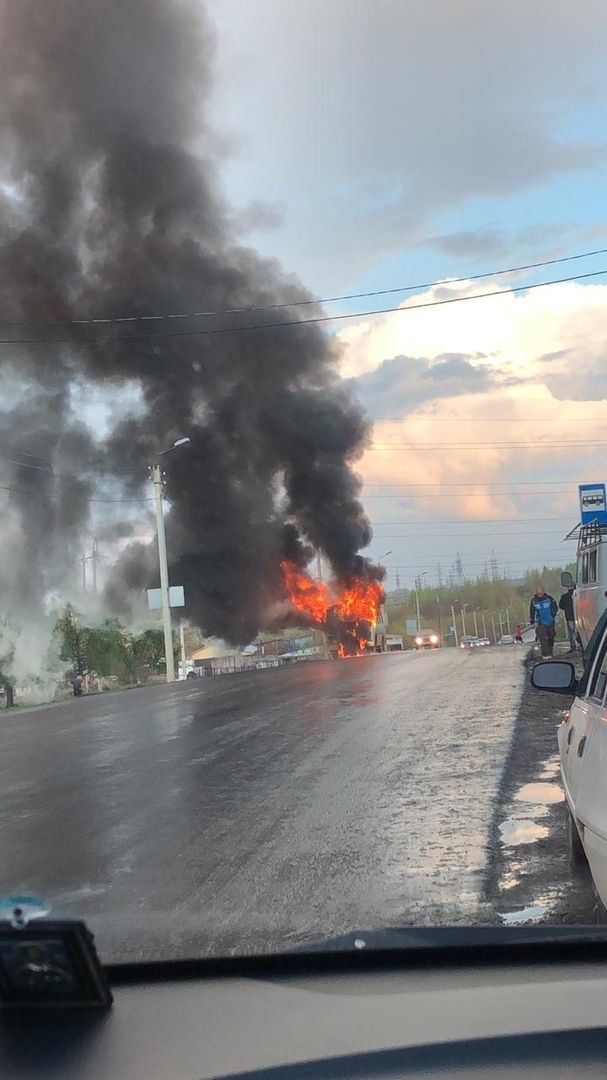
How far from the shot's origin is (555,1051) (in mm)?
1890

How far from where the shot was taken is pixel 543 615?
1939 cm

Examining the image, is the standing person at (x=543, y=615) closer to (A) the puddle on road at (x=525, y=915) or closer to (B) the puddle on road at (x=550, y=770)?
(B) the puddle on road at (x=550, y=770)

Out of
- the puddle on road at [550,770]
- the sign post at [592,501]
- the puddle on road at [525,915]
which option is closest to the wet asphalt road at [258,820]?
the puddle on road at [525,915]

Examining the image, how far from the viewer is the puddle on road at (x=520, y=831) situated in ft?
19.7

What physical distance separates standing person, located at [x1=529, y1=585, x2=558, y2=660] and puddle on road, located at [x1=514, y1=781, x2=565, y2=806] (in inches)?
462

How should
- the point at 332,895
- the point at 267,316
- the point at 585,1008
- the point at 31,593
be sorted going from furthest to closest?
the point at 31,593 → the point at 267,316 → the point at 332,895 → the point at 585,1008

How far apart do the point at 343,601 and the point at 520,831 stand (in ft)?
155

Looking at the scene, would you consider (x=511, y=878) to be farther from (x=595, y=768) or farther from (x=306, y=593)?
(x=306, y=593)

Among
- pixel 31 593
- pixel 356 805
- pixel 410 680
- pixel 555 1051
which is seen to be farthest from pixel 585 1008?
pixel 31 593

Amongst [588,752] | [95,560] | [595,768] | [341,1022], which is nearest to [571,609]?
[588,752]

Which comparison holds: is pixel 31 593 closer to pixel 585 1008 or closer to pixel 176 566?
pixel 176 566

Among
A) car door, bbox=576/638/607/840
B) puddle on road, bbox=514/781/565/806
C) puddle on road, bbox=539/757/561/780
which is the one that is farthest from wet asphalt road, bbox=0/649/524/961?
car door, bbox=576/638/607/840

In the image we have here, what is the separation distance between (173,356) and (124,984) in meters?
42.4

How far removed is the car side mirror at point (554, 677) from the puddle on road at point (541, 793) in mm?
2083
